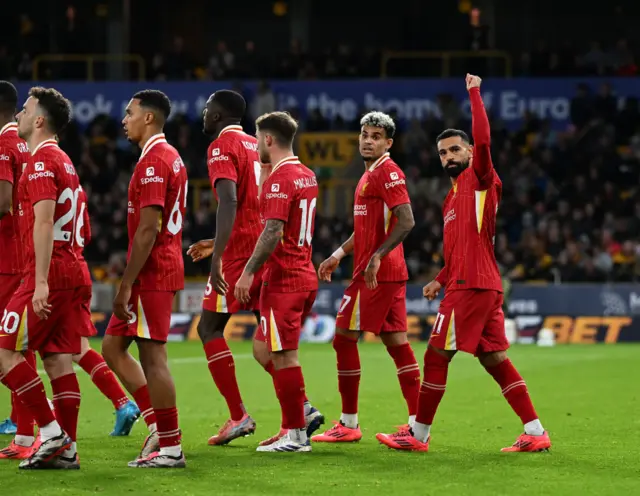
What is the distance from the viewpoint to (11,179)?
9.02 metres

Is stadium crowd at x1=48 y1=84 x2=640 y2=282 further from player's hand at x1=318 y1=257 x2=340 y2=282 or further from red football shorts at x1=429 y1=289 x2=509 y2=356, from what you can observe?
red football shorts at x1=429 y1=289 x2=509 y2=356

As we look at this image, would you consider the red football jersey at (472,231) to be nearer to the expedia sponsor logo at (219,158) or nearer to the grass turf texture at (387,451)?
the grass turf texture at (387,451)

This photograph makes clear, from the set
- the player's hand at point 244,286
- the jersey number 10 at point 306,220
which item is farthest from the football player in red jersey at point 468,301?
the player's hand at point 244,286

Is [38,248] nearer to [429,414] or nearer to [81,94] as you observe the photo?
[429,414]

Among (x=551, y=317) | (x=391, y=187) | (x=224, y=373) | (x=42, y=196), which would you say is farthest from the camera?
(x=551, y=317)

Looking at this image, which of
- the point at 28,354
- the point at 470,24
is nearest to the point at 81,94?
the point at 470,24

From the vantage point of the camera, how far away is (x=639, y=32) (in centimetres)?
3142

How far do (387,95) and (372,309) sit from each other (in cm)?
1804

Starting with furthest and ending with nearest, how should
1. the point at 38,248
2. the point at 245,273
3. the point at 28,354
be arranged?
the point at 28,354, the point at 245,273, the point at 38,248

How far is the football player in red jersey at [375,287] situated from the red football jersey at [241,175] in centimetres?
80

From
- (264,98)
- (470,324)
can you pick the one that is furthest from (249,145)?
(264,98)

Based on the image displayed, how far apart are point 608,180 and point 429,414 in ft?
62.7

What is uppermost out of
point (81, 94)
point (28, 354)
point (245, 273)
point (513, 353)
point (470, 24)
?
point (470, 24)

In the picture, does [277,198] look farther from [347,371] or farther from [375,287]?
[347,371]
